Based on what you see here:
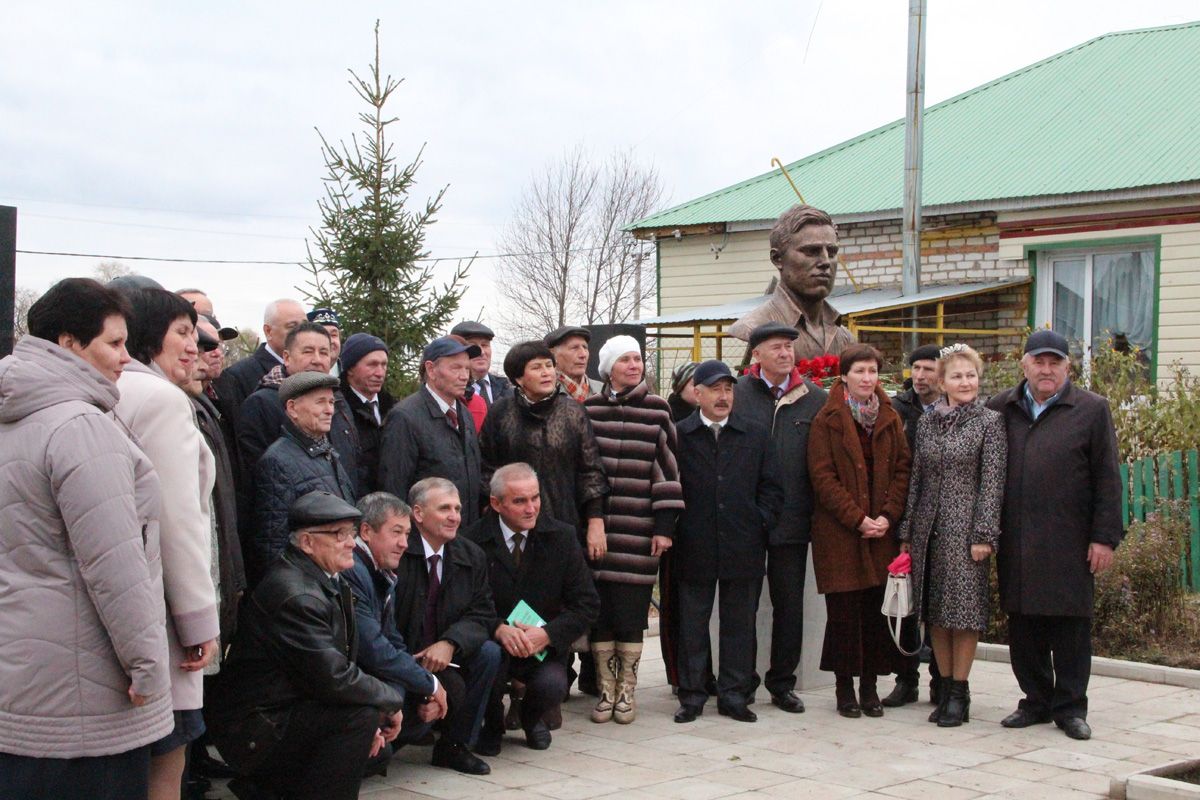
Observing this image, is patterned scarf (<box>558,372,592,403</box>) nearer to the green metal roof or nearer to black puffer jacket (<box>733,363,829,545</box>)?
black puffer jacket (<box>733,363,829,545</box>)

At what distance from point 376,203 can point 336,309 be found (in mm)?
922

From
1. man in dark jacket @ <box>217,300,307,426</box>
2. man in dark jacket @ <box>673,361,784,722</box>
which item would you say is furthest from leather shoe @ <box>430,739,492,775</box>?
man in dark jacket @ <box>217,300,307,426</box>

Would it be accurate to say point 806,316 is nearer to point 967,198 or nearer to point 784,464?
point 784,464

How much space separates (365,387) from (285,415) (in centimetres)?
89

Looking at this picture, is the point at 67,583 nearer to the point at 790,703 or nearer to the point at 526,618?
the point at 526,618

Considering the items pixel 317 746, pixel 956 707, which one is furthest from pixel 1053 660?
pixel 317 746

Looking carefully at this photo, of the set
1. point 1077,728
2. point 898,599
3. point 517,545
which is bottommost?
point 1077,728

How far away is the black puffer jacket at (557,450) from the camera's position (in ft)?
22.6

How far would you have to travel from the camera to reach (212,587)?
13.0ft

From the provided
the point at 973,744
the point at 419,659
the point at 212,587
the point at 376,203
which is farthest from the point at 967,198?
the point at 212,587

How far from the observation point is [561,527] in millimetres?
6602

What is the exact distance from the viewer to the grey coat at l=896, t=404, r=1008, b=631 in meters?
6.73

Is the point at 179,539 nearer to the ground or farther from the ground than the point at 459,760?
farther from the ground

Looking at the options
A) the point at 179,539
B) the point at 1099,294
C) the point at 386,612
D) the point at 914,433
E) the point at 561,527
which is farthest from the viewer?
the point at 1099,294
